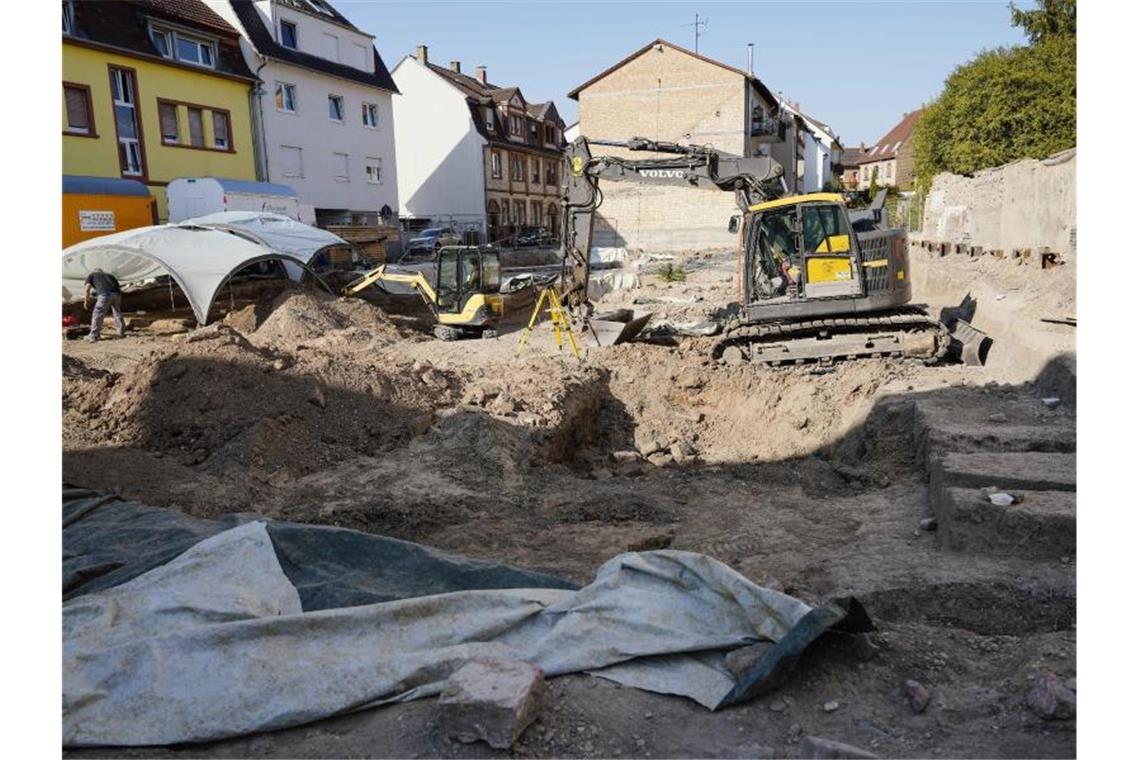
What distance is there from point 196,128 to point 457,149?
17.0m

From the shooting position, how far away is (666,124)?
3734 cm

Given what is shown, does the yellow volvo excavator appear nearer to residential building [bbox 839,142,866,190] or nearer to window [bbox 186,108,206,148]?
window [bbox 186,108,206,148]

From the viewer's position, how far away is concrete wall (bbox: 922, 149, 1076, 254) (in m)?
14.7

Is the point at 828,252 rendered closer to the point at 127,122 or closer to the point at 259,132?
the point at 127,122

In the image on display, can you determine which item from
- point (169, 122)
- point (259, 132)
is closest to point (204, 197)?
point (169, 122)

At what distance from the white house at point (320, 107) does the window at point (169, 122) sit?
3.07m

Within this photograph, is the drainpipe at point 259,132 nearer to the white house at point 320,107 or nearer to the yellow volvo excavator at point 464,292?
the white house at point 320,107

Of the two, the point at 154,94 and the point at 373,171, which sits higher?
the point at 154,94

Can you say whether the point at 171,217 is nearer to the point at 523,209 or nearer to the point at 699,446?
the point at 699,446

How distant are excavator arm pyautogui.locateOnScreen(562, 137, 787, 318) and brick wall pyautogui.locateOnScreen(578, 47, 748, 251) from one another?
22.1 meters

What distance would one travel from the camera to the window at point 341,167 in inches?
1149

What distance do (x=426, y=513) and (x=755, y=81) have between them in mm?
34599

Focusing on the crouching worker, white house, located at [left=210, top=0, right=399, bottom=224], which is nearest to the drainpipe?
white house, located at [left=210, top=0, right=399, bottom=224]

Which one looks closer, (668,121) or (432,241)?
(432,241)
